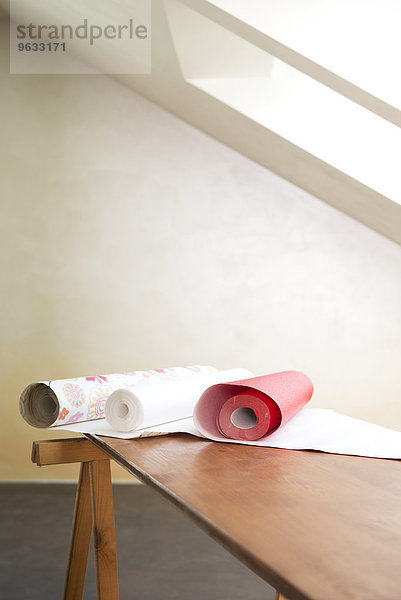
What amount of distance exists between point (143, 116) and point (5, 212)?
93 cm

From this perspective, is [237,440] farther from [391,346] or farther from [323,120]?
[391,346]

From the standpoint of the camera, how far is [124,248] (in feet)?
10.5

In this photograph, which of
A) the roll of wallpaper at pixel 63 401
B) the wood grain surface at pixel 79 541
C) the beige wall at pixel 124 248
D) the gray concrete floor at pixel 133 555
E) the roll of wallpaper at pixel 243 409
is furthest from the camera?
the beige wall at pixel 124 248

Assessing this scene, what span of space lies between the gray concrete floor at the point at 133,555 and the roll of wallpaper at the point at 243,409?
63cm

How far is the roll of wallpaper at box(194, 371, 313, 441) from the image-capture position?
1.10 meters

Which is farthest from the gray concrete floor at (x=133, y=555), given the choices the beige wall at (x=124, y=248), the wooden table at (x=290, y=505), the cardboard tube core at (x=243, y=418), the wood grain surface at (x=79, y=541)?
the wooden table at (x=290, y=505)

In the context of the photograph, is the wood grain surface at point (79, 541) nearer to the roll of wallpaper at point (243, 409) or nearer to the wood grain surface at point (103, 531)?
the wood grain surface at point (103, 531)

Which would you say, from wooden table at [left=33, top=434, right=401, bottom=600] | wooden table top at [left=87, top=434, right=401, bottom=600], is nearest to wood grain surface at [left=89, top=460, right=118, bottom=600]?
wooden table at [left=33, top=434, right=401, bottom=600]

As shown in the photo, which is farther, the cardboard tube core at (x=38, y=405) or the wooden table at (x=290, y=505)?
the cardboard tube core at (x=38, y=405)

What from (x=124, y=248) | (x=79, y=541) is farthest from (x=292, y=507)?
(x=124, y=248)

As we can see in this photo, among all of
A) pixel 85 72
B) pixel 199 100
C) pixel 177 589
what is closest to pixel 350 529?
pixel 177 589

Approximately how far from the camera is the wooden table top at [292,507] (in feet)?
1.84

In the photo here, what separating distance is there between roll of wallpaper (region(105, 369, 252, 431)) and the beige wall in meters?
1.91

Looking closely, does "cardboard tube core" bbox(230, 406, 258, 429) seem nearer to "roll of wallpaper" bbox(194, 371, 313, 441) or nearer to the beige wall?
"roll of wallpaper" bbox(194, 371, 313, 441)
